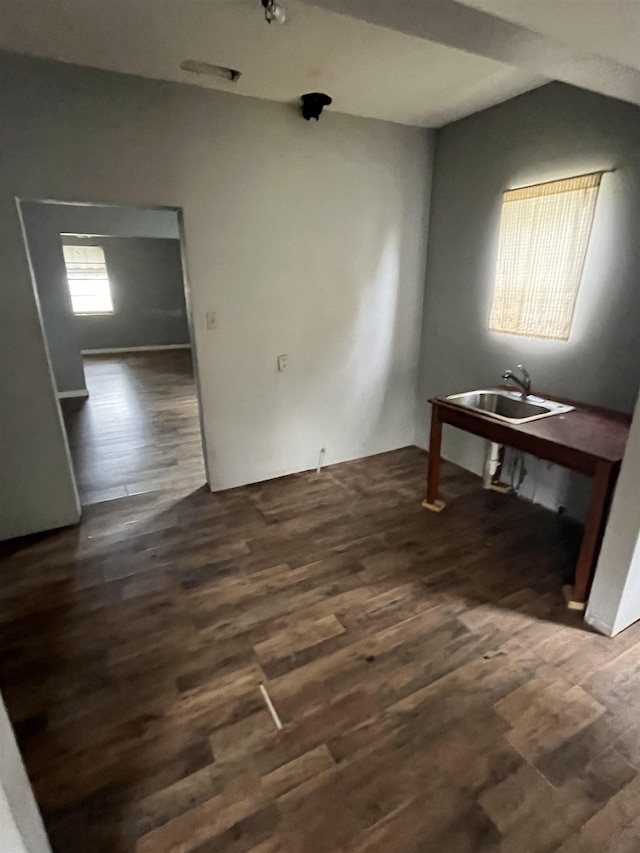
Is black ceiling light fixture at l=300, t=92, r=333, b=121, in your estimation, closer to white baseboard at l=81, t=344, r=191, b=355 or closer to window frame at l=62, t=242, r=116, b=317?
window frame at l=62, t=242, r=116, b=317

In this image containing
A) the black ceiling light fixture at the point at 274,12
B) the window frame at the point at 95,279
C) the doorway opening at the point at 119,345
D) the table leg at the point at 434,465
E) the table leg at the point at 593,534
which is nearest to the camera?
the black ceiling light fixture at the point at 274,12

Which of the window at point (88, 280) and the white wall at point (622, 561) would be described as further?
the window at point (88, 280)

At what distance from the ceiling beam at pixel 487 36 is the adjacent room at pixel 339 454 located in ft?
0.04

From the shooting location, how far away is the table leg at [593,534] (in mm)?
1895

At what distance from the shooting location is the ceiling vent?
220 cm

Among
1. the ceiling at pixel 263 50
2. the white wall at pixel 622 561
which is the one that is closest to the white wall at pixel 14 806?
the white wall at pixel 622 561

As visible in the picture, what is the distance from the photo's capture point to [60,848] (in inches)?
48.3

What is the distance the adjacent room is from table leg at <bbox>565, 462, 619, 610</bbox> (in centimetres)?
2

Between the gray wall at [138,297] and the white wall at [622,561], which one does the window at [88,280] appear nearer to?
the gray wall at [138,297]

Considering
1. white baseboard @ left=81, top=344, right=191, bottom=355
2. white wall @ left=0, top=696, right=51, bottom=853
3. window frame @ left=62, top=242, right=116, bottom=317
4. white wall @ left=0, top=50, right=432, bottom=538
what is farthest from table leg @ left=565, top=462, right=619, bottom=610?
window frame @ left=62, top=242, right=116, bottom=317

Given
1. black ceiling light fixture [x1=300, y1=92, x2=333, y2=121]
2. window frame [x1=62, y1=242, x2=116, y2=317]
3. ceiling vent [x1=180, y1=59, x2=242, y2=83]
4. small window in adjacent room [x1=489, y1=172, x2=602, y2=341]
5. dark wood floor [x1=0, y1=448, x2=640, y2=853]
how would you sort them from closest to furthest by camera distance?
dark wood floor [x1=0, y1=448, x2=640, y2=853]
ceiling vent [x1=180, y1=59, x2=242, y2=83]
small window in adjacent room [x1=489, y1=172, x2=602, y2=341]
black ceiling light fixture [x1=300, y1=92, x2=333, y2=121]
window frame [x1=62, y1=242, x2=116, y2=317]

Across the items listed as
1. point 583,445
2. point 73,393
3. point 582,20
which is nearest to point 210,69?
point 582,20

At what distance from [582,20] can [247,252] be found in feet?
6.87

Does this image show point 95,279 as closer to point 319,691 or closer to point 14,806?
point 319,691
